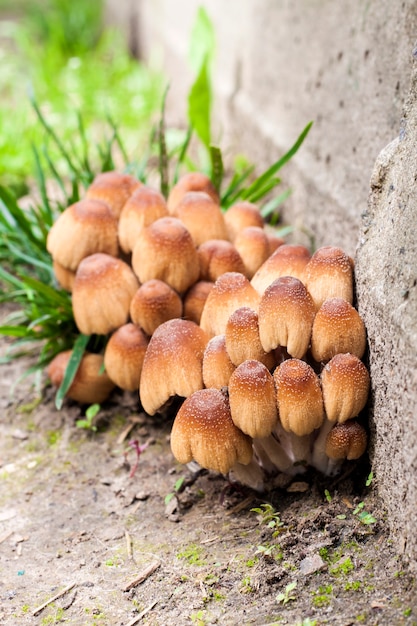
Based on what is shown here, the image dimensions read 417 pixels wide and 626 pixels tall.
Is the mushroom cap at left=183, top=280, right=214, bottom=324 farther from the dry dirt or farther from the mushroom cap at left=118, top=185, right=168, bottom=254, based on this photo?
the dry dirt

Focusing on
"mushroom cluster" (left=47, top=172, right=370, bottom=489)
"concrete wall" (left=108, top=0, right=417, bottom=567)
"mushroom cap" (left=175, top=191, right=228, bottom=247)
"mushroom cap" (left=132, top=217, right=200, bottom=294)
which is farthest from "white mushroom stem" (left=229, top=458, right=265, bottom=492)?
"mushroom cap" (left=175, top=191, right=228, bottom=247)

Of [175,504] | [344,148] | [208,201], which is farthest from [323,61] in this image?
[175,504]

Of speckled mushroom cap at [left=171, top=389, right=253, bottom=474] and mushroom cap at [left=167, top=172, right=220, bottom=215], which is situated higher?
mushroom cap at [left=167, top=172, right=220, bottom=215]

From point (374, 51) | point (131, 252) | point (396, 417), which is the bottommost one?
point (396, 417)

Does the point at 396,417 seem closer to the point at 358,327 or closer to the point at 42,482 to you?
the point at 358,327

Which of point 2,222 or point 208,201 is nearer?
point 208,201

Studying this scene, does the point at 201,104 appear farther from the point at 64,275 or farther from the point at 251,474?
the point at 251,474

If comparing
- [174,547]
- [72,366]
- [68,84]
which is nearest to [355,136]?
[72,366]
